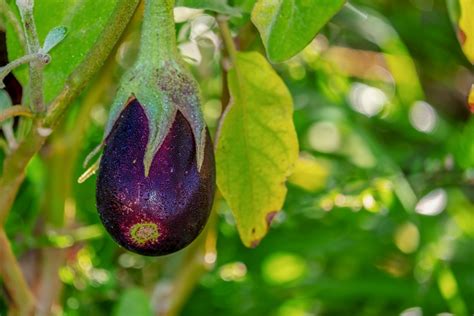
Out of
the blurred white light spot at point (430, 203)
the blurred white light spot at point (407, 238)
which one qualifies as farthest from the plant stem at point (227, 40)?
the blurred white light spot at point (407, 238)

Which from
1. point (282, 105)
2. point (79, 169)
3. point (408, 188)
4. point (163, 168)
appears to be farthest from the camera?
point (408, 188)

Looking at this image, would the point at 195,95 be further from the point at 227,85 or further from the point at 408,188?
the point at 408,188

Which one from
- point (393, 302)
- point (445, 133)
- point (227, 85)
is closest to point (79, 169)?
point (227, 85)

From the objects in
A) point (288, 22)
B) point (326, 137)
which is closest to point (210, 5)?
point (288, 22)

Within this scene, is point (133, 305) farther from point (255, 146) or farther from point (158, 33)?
point (158, 33)

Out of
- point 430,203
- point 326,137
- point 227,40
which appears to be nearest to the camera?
point 227,40
